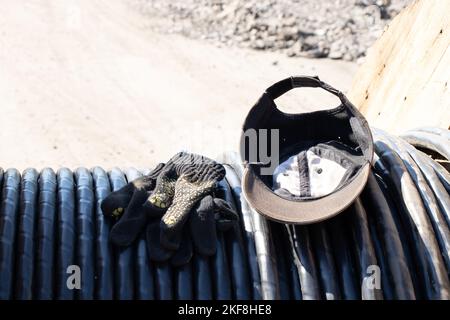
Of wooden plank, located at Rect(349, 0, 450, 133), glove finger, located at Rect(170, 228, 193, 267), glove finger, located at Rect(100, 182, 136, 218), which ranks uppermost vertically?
wooden plank, located at Rect(349, 0, 450, 133)

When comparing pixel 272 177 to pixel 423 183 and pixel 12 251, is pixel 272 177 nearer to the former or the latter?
pixel 423 183

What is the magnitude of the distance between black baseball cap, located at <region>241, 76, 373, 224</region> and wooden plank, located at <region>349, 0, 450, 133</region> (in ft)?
3.77

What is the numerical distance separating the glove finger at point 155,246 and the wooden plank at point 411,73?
2.18 m

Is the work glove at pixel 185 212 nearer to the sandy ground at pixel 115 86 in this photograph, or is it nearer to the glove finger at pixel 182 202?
the glove finger at pixel 182 202

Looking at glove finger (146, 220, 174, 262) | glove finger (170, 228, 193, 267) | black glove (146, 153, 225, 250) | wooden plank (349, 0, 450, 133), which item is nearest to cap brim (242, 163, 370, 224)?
black glove (146, 153, 225, 250)

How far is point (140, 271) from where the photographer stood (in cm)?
423

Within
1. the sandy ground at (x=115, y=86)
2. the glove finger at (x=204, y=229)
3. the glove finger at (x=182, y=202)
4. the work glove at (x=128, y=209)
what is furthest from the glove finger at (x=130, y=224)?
the sandy ground at (x=115, y=86)

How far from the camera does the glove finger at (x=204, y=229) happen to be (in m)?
4.28

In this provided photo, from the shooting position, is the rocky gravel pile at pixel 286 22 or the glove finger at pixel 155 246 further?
the rocky gravel pile at pixel 286 22

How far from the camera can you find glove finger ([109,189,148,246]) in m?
4.32

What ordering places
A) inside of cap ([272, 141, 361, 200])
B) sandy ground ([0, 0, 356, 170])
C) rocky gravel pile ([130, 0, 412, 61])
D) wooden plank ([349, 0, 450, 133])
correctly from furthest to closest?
1. rocky gravel pile ([130, 0, 412, 61])
2. sandy ground ([0, 0, 356, 170])
3. wooden plank ([349, 0, 450, 133])
4. inside of cap ([272, 141, 361, 200])

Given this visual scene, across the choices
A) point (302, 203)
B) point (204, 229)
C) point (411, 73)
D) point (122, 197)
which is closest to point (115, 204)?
point (122, 197)

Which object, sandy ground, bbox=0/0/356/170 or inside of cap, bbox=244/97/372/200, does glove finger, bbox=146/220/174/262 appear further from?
sandy ground, bbox=0/0/356/170

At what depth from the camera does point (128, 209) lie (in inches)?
173
